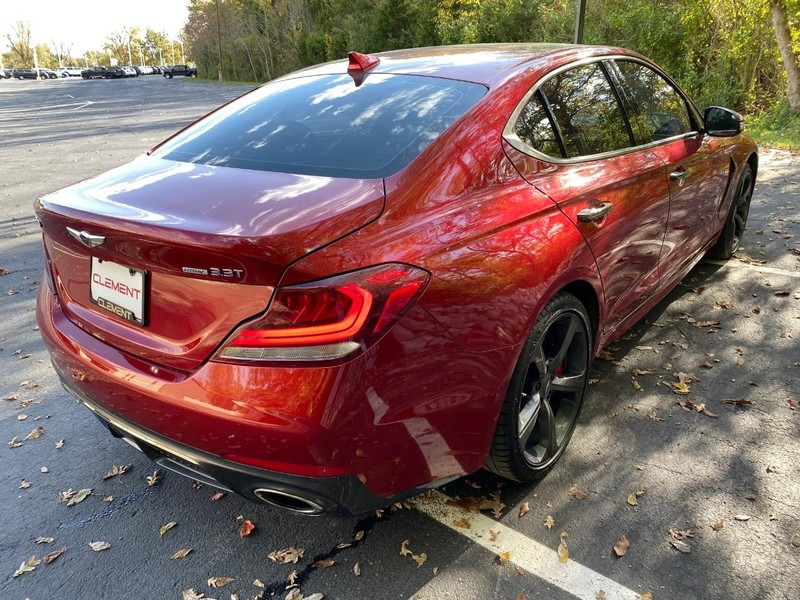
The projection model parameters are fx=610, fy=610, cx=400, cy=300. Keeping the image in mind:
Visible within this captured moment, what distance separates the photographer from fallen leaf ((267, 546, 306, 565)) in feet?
7.30

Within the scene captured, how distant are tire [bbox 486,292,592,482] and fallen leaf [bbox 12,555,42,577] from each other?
1.73 metres

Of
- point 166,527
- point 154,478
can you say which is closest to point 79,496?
point 154,478

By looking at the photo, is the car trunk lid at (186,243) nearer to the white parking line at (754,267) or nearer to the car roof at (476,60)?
the car roof at (476,60)

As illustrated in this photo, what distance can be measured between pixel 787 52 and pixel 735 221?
27.8ft

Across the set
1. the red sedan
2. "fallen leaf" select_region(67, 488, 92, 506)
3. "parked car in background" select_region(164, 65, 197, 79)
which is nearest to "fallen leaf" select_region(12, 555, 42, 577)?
"fallen leaf" select_region(67, 488, 92, 506)

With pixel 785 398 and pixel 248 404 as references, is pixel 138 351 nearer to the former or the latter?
pixel 248 404

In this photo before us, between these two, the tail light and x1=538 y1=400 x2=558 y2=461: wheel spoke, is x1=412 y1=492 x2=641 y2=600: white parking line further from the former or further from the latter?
the tail light

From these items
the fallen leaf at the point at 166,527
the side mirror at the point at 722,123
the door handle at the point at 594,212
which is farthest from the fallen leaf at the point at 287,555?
the side mirror at the point at 722,123

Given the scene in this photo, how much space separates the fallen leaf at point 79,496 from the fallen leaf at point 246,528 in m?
0.75

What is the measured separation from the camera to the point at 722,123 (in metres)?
3.88

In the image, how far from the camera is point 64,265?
2.22 meters

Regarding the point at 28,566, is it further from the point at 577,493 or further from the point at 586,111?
the point at 586,111

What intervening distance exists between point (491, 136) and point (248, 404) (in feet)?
4.24

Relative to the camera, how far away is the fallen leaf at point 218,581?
2129 millimetres
